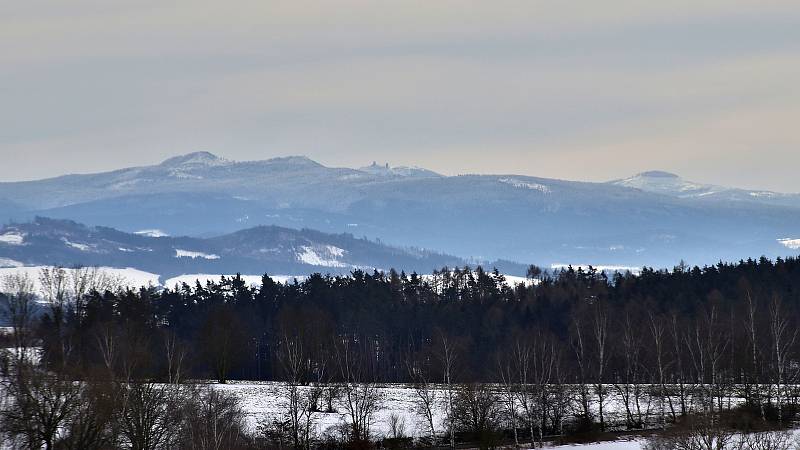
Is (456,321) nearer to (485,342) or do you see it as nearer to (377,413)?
(485,342)

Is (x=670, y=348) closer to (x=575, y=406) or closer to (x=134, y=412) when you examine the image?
(x=575, y=406)

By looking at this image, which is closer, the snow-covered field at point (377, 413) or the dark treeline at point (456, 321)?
the snow-covered field at point (377, 413)

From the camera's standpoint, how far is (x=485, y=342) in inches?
5586

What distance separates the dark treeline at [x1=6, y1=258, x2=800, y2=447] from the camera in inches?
3688

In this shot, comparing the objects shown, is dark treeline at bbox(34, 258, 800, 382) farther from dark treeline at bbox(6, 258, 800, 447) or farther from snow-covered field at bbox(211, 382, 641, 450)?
snow-covered field at bbox(211, 382, 641, 450)

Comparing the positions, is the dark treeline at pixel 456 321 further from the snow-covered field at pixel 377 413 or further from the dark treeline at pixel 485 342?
the snow-covered field at pixel 377 413

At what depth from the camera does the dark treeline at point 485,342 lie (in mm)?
93688

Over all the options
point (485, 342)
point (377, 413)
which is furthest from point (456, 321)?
point (377, 413)

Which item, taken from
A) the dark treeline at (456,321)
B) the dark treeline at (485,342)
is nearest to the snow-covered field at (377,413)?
the dark treeline at (485,342)

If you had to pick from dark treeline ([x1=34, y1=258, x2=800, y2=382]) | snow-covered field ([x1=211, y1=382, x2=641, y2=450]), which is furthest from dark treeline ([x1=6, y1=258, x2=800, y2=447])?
snow-covered field ([x1=211, y1=382, x2=641, y2=450])

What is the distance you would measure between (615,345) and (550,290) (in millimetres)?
46339

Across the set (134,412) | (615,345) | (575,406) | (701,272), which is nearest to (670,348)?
(615,345)

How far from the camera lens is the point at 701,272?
518 feet

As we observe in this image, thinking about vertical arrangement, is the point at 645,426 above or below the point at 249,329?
below
